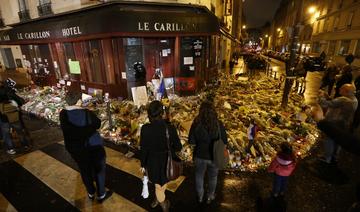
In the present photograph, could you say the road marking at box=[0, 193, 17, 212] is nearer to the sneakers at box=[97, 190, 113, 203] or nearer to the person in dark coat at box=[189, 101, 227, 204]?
the sneakers at box=[97, 190, 113, 203]

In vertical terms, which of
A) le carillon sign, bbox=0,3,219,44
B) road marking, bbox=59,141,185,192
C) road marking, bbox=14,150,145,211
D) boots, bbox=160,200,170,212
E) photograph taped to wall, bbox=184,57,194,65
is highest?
le carillon sign, bbox=0,3,219,44

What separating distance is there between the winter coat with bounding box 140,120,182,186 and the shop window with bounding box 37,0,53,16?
12.7 metres

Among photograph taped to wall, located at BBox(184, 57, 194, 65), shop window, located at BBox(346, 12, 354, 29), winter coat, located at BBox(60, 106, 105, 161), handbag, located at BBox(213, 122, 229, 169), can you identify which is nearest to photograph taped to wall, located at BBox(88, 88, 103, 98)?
photograph taped to wall, located at BBox(184, 57, 194, 65)

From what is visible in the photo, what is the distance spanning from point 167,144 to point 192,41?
8.34 m

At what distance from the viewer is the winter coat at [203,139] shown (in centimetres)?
307

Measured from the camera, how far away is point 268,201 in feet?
12.5

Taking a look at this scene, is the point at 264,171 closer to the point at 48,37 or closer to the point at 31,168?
the point at 31,168

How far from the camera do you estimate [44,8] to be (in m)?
11.9

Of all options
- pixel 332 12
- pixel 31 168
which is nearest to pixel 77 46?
pixel 31 168

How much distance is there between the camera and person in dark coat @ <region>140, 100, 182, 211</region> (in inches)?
112

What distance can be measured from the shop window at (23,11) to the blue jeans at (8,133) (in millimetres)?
11613

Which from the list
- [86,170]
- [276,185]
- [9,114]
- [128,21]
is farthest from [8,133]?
[276,185]

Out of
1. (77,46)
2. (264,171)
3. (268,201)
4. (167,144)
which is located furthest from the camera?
(77,46)

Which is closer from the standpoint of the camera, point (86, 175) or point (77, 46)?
point (86, 175)
